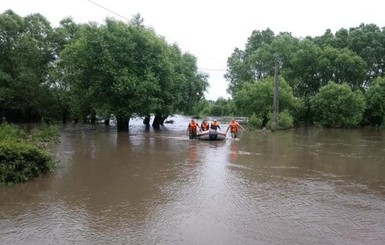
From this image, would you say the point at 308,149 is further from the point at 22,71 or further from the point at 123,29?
the point at 22,71

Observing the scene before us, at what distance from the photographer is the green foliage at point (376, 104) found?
45406 millimetres

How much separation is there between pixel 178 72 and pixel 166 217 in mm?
28697

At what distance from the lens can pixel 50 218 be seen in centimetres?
729

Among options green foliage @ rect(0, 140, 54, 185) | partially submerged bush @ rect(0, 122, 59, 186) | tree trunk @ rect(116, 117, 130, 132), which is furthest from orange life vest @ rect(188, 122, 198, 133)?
green foliage @ rect(0, 140, 54, 185)

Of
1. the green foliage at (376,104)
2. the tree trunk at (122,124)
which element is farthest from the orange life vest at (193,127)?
the green foliage at (376,104)

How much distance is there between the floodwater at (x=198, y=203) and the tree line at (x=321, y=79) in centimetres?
2516

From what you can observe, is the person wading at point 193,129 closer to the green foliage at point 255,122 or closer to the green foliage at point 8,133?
the green foliage at point 8,133

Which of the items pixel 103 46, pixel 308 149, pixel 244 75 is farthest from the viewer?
pixel 244 75

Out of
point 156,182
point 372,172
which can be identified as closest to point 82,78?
point 156,182

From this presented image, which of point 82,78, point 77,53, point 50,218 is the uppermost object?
point 77,53

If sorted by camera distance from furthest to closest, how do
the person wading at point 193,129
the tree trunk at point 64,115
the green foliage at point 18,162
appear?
the tree trunk at point 64,115 → the person wading at point 193,129 → the green foliage at point 18,162

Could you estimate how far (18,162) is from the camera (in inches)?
396

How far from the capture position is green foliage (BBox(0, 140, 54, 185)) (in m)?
9.81

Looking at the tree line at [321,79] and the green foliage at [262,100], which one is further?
the tree line at [321,79]
